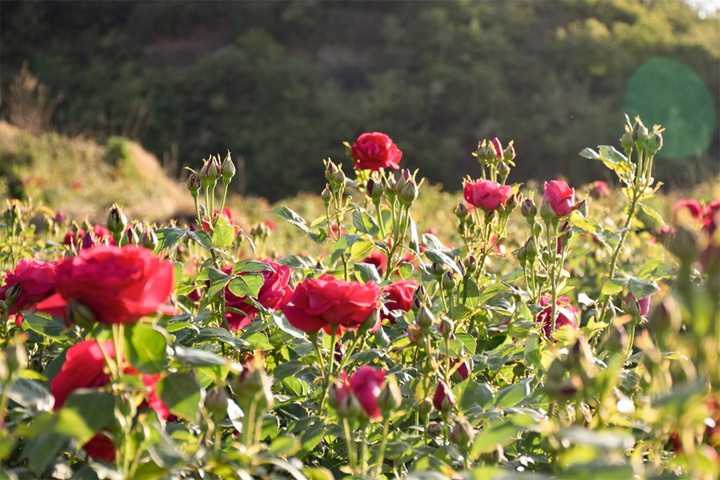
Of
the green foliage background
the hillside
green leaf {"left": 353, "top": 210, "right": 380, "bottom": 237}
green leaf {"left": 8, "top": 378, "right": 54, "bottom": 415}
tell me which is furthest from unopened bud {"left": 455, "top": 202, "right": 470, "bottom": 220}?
the green foliage background

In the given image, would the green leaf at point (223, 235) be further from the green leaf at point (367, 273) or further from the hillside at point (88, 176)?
the hillside at point (88, 176)

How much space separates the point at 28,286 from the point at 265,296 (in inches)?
10.5

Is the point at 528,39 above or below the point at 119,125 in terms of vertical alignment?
above

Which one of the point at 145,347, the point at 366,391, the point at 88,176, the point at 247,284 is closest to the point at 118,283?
the point at 145,347

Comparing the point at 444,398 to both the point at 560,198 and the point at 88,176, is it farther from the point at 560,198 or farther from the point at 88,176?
the point at 88,176

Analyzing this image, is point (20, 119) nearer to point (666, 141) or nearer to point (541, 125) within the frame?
point (541, 125)

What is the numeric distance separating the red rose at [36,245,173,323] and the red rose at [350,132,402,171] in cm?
68

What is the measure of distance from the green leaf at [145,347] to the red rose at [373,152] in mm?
639

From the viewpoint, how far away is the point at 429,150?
891 cm

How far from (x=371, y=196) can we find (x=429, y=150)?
26.0 feet

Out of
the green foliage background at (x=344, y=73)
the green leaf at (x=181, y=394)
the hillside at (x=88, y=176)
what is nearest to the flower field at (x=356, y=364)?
the green leaf at (x=181, y=394)

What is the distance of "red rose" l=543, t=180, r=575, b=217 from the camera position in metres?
0.95

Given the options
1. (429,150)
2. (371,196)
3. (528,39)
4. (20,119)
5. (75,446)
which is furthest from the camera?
(528,39)

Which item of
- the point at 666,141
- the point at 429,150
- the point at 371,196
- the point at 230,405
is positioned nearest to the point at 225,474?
the point at 230,405
